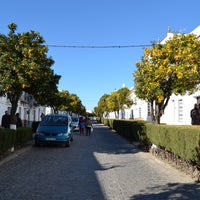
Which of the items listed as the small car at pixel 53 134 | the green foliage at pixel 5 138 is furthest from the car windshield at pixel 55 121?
the green foliage at pixel 5 138

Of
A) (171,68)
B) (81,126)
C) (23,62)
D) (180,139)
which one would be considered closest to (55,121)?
(23,62)

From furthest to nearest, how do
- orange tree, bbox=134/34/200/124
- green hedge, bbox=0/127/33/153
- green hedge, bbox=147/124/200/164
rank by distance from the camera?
orange tree, bbox=134/34/200/124 < green hedge, bbox=0/127/33/153 < green hedge, bbox=147/124/200/164

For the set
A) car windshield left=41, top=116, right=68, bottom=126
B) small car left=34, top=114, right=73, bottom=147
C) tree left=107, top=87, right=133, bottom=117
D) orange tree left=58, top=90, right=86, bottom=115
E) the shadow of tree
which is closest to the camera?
the shadow of tree

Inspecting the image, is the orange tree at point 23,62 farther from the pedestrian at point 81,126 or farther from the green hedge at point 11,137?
the pedestrian at point 81,126

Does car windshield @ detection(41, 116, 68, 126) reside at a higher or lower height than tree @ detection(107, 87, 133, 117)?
lower

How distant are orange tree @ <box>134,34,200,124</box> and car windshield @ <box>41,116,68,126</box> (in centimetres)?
470

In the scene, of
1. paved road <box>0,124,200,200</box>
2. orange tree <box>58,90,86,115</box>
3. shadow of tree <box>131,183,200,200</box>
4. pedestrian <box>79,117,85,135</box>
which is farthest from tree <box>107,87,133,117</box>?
shadow of tree <box>131,183,200,200</box>

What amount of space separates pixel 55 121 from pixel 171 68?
689 cm

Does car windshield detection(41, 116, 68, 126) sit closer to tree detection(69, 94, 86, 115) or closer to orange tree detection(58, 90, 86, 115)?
orange tree detection(58, 90, 86, 115)

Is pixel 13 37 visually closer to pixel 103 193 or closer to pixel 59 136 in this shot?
pixel 59 136

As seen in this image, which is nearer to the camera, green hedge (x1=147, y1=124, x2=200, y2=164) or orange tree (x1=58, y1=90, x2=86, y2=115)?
green hedge (x1=147, y1=124, x2=200, y2=164)

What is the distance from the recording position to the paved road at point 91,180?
6332 mm

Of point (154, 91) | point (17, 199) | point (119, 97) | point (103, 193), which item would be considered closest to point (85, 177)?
point (103, 193)

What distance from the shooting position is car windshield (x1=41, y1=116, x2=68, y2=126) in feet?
55.0
